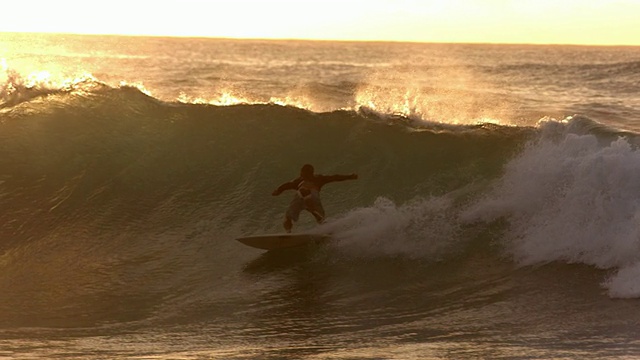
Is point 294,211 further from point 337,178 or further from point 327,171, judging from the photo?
point 327,171

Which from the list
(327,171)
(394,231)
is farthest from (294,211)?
(327,171)

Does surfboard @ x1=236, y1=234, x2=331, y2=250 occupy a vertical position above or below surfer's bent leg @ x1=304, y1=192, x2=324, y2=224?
below

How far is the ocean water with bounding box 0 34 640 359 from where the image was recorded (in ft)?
34.3

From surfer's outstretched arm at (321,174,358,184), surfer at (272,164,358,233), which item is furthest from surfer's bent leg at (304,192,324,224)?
surfer's outstretched arm at (321,174,358,184)

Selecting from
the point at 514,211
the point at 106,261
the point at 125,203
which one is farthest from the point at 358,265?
the point at 125,203

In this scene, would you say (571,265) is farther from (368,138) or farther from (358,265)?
(368,138)

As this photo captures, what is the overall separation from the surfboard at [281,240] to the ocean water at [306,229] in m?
0.15

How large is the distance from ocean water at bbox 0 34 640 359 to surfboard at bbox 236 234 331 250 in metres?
0.15

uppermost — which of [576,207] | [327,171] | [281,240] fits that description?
[327,171]

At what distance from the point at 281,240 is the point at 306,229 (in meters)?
0.94

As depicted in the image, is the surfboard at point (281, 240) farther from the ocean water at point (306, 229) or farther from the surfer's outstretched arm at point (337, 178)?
the surfer's outstretched arm at point (337, 178)

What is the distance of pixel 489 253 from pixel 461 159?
11.4 feet

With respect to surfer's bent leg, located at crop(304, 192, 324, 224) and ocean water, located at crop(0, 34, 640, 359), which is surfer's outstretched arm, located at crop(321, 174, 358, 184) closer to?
surfer's bent leg, located at crop(304, 192, 324, 224)

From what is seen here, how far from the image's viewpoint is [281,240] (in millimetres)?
13352
